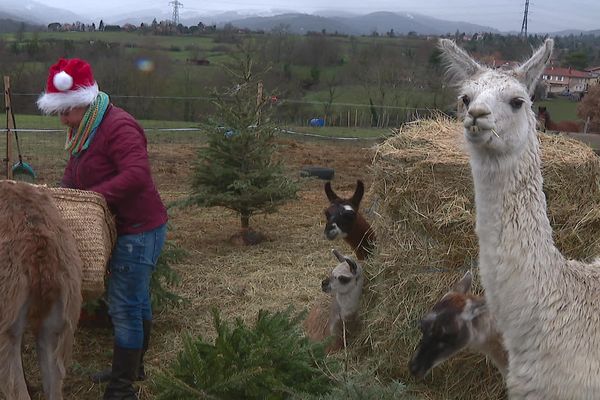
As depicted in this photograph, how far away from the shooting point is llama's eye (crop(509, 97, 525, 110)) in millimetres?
2799

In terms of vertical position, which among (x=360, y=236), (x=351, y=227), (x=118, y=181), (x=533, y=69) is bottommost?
(x=360, y=236)

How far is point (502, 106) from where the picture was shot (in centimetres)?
276

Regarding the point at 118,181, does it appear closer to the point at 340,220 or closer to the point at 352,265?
the point at 352,265

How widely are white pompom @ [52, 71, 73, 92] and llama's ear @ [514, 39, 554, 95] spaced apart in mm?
2537

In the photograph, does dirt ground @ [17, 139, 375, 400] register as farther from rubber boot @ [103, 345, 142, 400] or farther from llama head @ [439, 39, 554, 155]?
llama head @ [439, 39, 554, 155]

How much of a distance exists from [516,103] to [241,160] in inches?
244

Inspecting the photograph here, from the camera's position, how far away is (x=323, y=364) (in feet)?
12.3

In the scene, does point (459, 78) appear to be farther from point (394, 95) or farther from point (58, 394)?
point (394, 95)

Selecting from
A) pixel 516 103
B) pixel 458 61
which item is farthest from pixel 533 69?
pixel 458 61

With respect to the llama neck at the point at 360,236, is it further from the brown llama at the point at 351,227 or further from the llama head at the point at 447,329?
the llama head at the point at 447,329

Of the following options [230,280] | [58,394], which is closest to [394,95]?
[230,280]

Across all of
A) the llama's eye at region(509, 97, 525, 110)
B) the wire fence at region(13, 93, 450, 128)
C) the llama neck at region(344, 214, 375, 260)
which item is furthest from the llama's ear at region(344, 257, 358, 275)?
the wire fence at region(13, 93, 450, 128)

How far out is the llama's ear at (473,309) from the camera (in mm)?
3689

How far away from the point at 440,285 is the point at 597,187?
1291mm
